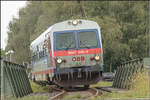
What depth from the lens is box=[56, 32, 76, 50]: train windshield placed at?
1723cm

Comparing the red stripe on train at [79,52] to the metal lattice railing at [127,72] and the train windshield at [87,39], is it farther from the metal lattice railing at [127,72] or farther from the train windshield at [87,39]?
the metal lattice railing at [127,72]

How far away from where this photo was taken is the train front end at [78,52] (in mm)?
17094

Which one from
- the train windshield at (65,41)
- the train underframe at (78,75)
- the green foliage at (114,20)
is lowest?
the train underframe at (78,75)

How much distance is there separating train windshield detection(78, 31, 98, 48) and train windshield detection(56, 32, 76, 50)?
1.07 ft

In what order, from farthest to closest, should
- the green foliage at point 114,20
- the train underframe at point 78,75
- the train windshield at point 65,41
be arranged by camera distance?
the green foliage at point 114,20 < the train windshield at point 65,41 < the train underframe at point 78,75

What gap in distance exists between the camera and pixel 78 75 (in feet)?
56.5

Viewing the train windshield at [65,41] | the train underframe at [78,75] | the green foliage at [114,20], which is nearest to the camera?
the train underframe at [78,75]

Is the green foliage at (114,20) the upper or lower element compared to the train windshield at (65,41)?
upper

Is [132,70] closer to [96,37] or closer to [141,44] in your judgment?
[96,37]

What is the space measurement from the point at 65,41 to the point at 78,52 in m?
0.82

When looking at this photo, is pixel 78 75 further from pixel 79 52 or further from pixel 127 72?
pixel 127 72

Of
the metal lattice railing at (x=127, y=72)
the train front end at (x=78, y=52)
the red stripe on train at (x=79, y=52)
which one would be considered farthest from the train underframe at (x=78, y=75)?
the metal lattice railing at (x=127, y=72)

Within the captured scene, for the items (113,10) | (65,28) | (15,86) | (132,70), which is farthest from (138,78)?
(113,10)

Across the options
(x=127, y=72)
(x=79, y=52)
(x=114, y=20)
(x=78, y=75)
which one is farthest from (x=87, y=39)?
(x=114, y=20)
